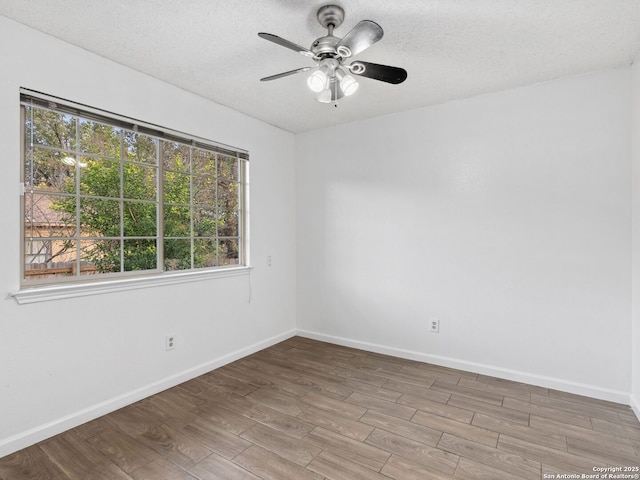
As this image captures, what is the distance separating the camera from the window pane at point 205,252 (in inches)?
127

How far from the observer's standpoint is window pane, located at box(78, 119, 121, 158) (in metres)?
2.42

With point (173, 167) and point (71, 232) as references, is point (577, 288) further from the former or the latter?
point (71, 232)

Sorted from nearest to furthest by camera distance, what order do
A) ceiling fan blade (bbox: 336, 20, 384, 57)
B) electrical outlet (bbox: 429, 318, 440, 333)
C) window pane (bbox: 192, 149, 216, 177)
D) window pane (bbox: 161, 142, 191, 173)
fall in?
1. ceiling fan blade (bbox: 336, 20, 384, 57)
2. window pane (bbox: 161, 142, 191, 173)
3. window pane (bbox: 192, 149, 216, 177)
4. electrical outlet (bbox: 429, 318, 440, 333)

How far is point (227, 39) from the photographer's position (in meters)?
2.21

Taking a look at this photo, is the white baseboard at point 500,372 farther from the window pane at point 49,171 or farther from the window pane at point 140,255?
the window pane at point 49,171

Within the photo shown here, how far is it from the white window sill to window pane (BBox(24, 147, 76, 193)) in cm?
67

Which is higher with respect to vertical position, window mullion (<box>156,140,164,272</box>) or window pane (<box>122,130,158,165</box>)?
window pane (<box>122,130,158,165</box>)

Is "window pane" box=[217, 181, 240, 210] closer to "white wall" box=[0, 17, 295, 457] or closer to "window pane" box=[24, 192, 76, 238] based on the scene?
"white wall" box=[0, 17, 295, 457]

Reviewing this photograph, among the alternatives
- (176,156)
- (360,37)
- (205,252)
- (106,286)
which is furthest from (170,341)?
(360,37)

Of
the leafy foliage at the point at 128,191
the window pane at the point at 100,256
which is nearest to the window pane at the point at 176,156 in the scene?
the leafy foliage at the point at 128,191

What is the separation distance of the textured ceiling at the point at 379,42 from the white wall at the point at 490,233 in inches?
14.7

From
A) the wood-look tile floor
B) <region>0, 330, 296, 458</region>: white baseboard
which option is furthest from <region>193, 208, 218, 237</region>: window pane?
the wood-look tile floor

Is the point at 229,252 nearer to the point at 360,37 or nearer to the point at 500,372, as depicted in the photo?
the point at 360,37

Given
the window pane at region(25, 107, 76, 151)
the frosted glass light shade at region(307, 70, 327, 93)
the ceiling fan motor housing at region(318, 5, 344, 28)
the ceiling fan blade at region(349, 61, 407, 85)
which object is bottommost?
the window pane at region(25, 107, 76, 151)
